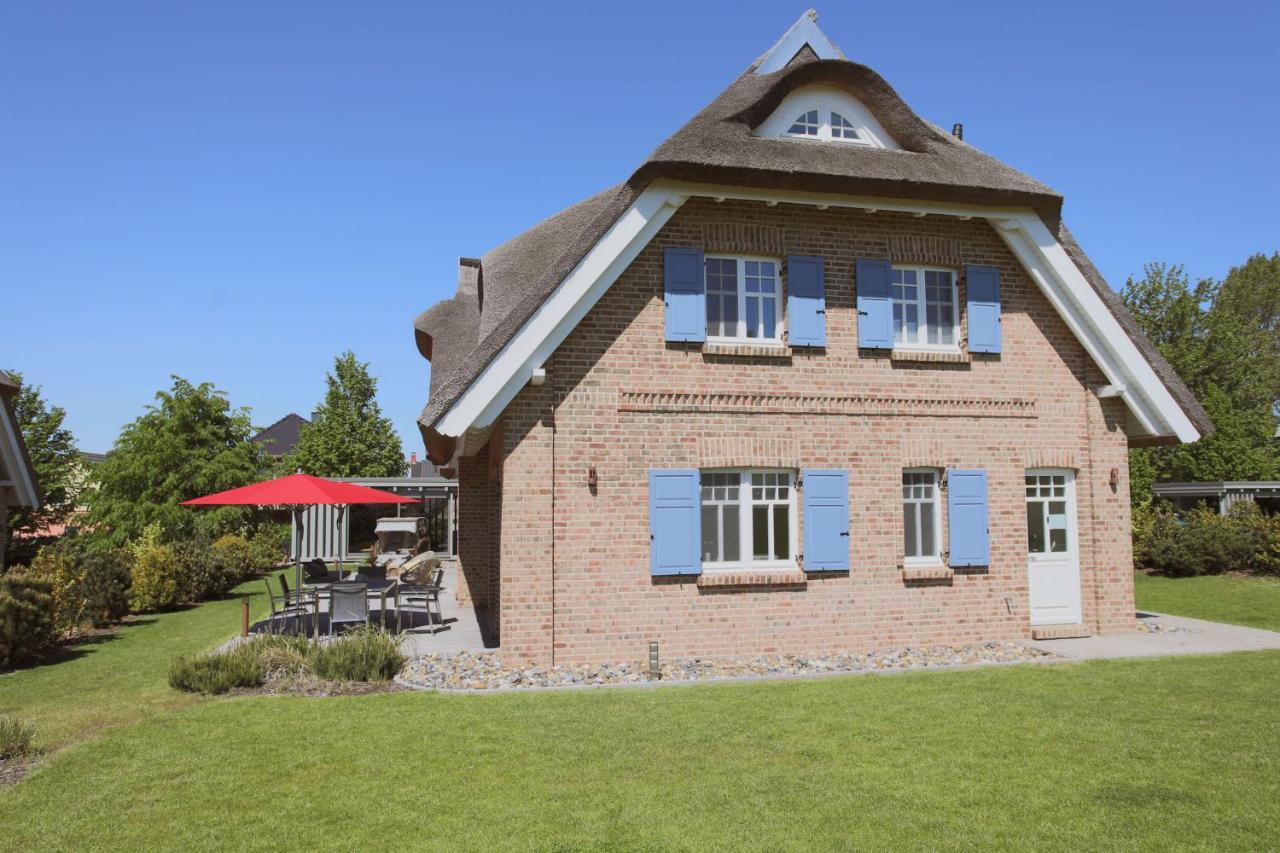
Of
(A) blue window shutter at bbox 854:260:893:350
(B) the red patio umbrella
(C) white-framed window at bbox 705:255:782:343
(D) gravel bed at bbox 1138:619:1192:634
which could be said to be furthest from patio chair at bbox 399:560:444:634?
(D) gravel bed at bbox 1138:619:1192:634

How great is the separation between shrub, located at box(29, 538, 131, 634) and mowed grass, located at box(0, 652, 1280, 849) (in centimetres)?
638

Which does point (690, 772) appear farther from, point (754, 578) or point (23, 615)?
point (23, 615)

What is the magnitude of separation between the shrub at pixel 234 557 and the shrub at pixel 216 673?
11515 millimetres

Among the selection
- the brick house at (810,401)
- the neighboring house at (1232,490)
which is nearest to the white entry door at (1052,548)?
the brick house at (810,401)

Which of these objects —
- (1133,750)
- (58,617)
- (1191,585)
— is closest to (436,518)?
(58,617)

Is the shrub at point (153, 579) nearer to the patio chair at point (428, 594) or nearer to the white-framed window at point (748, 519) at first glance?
the patio chair at point (428, 594)

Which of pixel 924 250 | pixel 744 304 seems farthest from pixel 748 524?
pixel 924 250

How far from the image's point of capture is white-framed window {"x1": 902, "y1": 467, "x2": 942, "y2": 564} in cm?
1214

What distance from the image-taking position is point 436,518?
36.0 m

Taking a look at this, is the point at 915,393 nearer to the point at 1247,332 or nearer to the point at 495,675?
the point at 495,675

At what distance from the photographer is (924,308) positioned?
12.5 m

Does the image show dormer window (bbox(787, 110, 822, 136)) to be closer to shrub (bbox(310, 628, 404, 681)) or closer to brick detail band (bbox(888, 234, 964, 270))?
brick detail band (bbox(888, 234, 964, 270))

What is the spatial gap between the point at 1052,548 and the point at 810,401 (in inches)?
173

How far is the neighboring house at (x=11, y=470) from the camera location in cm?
1573
